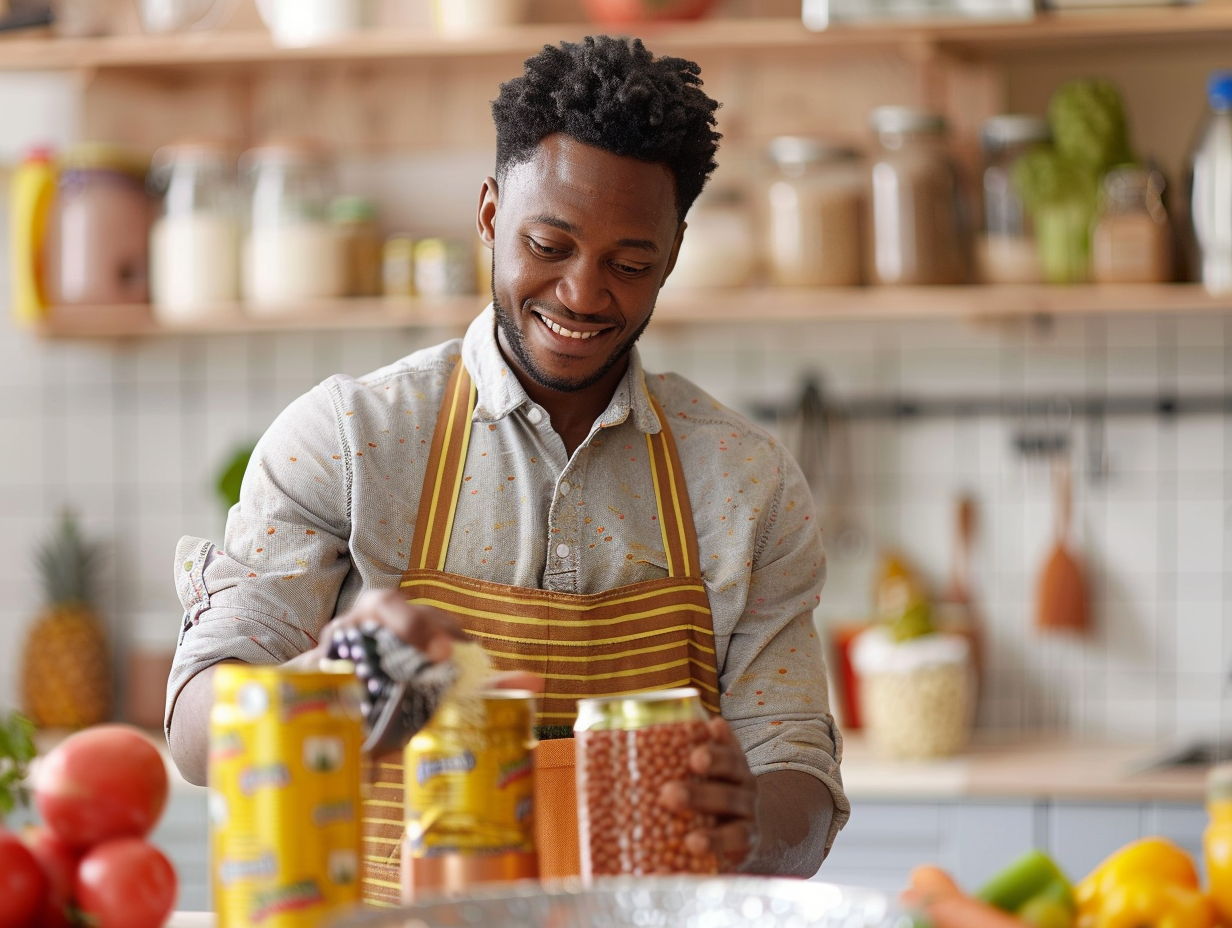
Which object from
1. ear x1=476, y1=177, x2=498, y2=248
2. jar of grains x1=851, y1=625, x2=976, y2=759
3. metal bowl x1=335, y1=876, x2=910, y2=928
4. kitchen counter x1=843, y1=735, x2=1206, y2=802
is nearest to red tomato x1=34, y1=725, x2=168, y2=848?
metal bowl x1=335, y1=876, x2=910, y2=928

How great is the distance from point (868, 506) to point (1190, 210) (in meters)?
0.77

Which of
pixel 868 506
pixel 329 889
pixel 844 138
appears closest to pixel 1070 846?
pixel 868 506

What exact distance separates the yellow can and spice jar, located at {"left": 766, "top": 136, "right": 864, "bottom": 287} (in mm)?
1830

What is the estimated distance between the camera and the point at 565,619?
1.35 meters

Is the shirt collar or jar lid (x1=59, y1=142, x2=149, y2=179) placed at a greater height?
jar lid (x1=59, y1=142, x2=149, y2=179)

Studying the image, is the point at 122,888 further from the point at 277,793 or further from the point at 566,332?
the point at 566,332

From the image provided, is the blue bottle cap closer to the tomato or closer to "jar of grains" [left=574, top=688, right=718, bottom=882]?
"jar of grains" [left=574, top=688, right=718, bottom=882]

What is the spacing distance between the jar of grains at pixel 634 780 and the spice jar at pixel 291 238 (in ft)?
6.13

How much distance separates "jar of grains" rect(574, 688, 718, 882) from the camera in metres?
0.92

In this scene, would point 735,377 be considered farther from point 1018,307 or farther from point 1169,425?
point 1169,425

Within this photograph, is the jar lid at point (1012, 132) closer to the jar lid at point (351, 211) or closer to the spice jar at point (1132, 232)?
the spice jar at point (1132, 232)

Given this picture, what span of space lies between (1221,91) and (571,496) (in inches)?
62.9

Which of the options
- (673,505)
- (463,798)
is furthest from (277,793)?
(673,505)

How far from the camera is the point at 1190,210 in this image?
8.16ft
